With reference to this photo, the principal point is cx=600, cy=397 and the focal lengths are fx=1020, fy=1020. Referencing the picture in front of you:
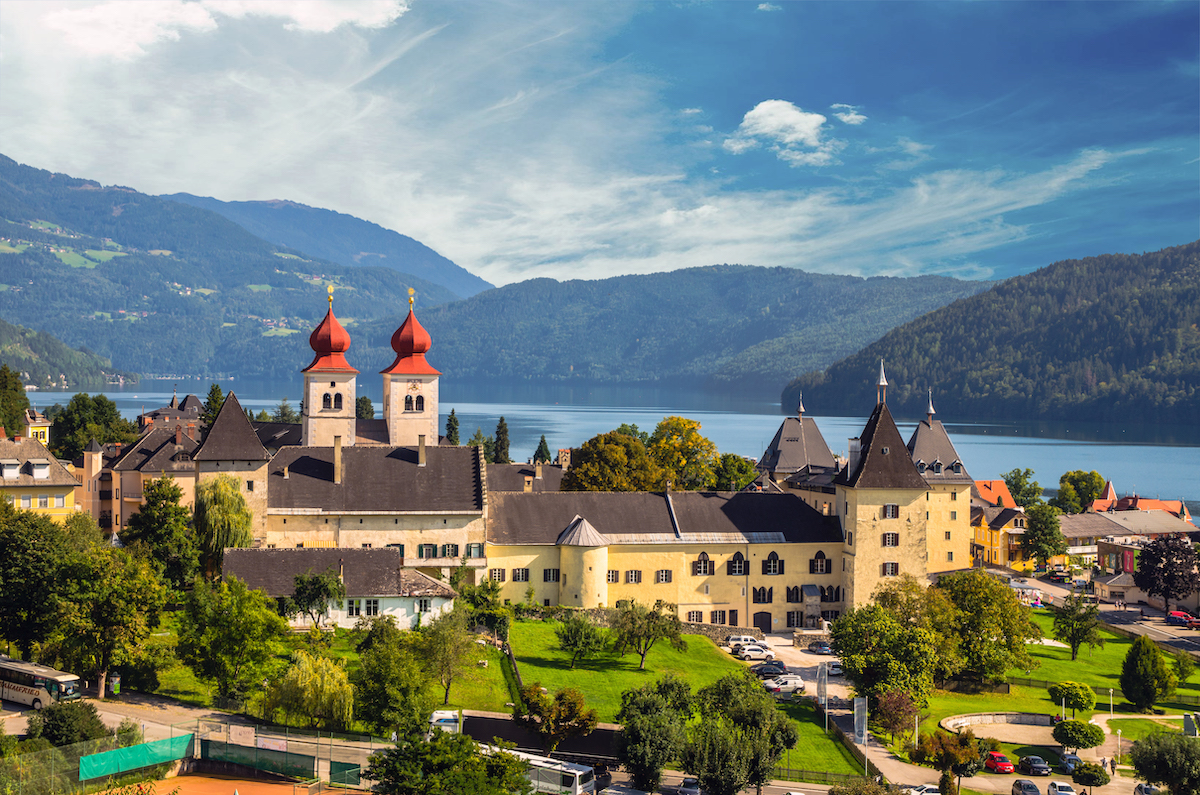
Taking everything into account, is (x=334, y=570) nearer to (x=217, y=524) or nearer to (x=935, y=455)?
(x=217, y=524)

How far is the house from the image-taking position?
6131 centimetres

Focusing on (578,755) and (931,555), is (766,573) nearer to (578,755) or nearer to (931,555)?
(931,555)

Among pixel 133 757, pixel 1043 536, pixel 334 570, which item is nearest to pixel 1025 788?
pixel 133 757

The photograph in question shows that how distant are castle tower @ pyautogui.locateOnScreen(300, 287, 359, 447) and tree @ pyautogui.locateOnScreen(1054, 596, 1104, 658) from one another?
214 feet

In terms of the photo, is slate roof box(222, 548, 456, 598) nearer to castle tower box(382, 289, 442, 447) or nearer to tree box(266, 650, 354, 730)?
tree box(266, 650, 354, 730)

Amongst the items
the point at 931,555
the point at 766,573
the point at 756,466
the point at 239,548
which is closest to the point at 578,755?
the point at 239,548

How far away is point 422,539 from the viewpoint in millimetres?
73438

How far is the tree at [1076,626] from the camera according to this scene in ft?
236

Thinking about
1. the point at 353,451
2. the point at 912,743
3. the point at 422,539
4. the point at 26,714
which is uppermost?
the point at 353,451

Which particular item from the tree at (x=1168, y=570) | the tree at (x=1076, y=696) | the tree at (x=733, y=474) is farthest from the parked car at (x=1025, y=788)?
the tree at (x=733, y=474)

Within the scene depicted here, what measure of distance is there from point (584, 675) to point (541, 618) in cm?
1252

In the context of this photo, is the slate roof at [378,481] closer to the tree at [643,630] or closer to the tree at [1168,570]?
the tree at [643,630]

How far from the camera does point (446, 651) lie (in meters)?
50.5

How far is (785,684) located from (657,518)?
20147 mm
